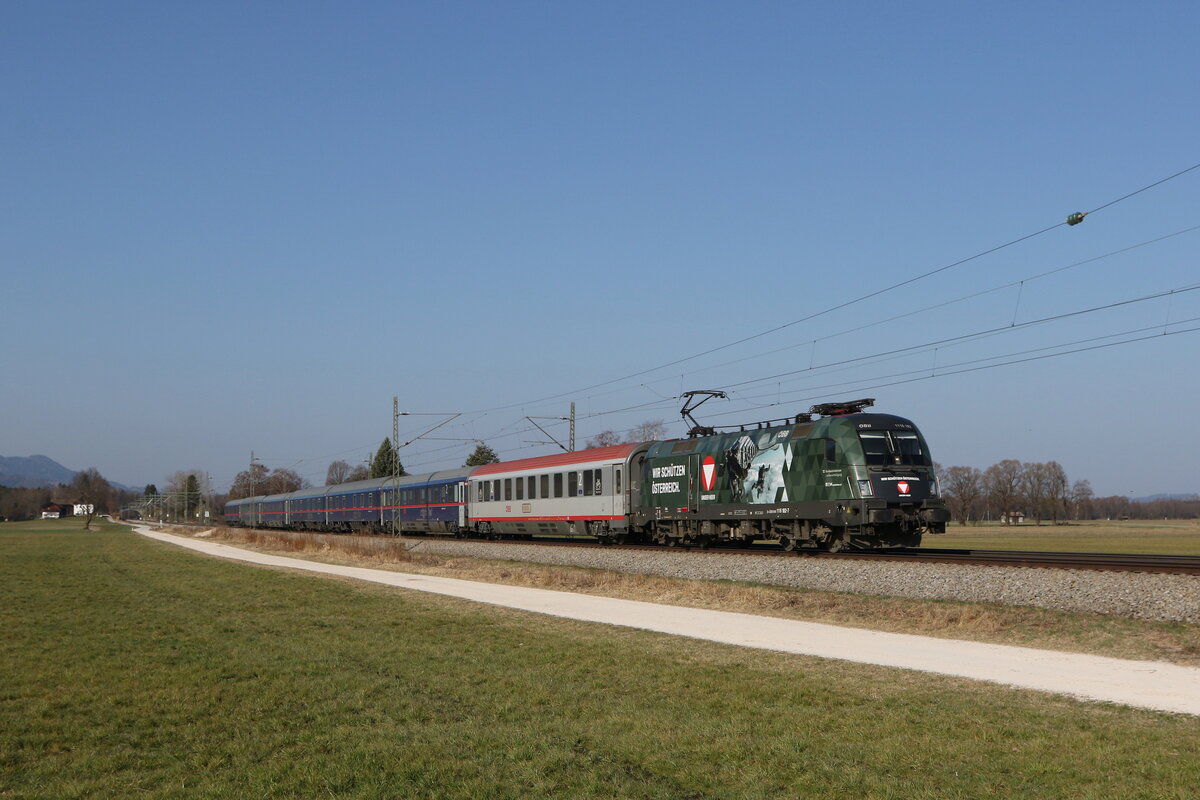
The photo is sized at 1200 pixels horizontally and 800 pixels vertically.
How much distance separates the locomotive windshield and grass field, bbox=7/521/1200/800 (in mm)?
10924

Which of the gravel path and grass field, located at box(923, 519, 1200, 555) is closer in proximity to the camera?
the gravel path

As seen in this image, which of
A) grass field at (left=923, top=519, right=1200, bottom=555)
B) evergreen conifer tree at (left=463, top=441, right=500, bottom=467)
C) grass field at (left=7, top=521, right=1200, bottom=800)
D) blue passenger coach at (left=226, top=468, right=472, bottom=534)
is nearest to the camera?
grass field at (left=7, top=521, right=1200, bottom=800)

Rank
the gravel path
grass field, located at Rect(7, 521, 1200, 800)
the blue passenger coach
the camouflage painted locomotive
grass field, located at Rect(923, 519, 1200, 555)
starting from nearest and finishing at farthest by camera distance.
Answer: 1. grass field, located at Rect(7, 521, 1200, 800)
2. the gravel path
3. the camouflage painted locomotive
4. grass field, located at Rect(923, 519, 1200, 555)
5. the blue passenger coach

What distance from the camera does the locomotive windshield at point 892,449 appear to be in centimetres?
2481

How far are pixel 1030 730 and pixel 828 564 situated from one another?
13.9 meters

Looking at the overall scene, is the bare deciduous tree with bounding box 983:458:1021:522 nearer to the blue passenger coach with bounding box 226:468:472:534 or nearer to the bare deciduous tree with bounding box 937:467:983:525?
the bare deciduous tree with bounding box 937:467:983:525

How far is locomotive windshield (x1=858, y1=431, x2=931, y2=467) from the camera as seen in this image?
81.4ft

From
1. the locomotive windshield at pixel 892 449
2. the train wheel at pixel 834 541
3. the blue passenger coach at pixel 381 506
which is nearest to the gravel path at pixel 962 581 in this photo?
the train wheel at pixel 834 541

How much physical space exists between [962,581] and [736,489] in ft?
35.0

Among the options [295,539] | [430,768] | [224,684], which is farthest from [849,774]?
[295,539]

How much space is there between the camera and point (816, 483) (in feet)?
85.0

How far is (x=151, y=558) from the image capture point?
4050 cm

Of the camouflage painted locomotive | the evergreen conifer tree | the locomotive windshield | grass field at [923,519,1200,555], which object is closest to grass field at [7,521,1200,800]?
the camouflage painted locomotive

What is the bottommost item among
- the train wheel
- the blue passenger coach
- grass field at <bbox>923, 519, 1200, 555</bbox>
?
grass field at <bbox>923, 519, 1200, 555</bbox>
